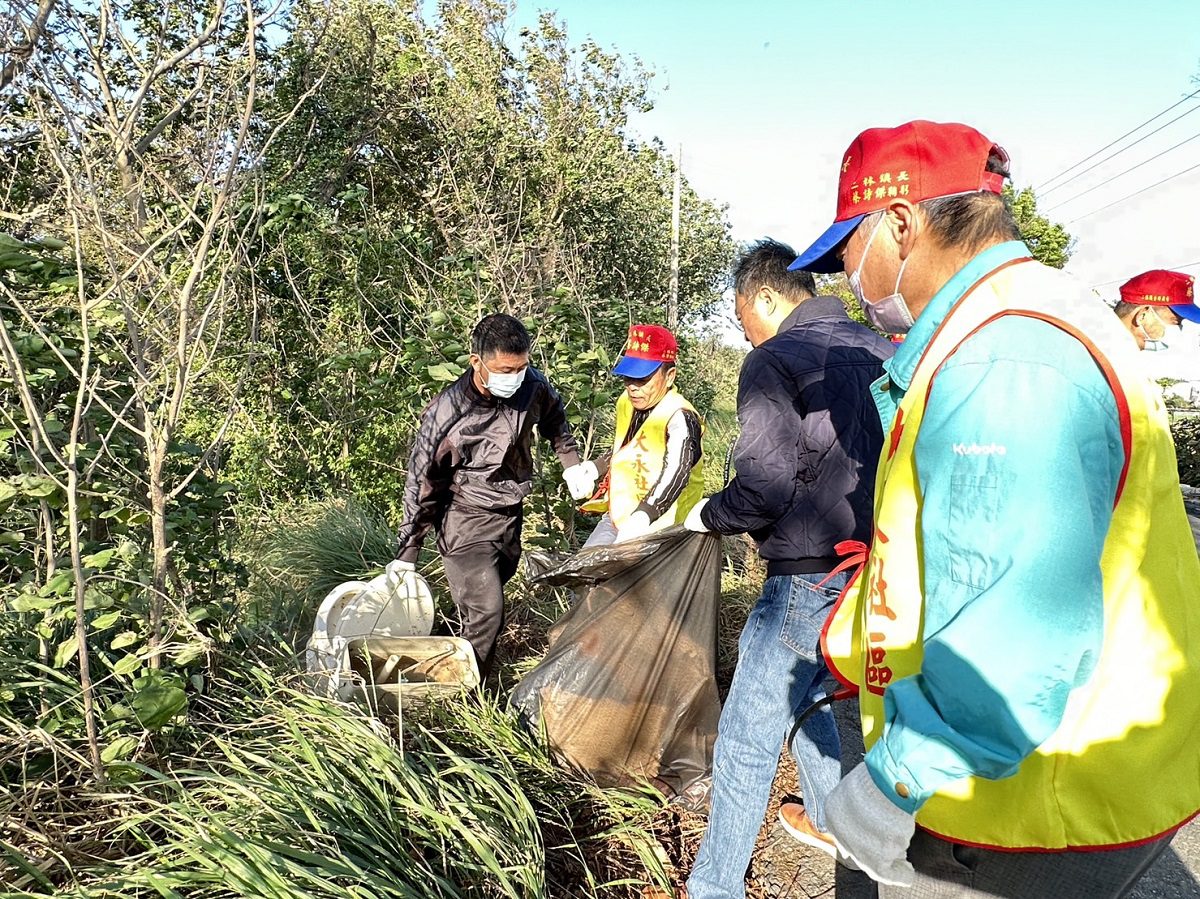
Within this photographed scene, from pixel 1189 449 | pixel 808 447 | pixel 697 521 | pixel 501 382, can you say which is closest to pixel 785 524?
pixel 808 447

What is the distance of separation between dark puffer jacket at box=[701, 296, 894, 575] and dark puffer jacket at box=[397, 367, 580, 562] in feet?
5.04

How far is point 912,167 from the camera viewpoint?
1.32 m

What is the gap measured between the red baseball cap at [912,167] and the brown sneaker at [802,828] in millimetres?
1963

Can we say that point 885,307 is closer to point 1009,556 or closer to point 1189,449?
point 1009,556

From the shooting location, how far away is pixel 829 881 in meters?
2.62

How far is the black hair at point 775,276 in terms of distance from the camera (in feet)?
8.73

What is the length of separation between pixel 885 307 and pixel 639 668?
1.73 meters

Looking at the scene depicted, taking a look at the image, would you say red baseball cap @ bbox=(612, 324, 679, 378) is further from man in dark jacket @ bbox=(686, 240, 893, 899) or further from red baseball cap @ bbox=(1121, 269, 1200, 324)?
red baseball cap @ bbox=(1121, 269, 1200, 324)

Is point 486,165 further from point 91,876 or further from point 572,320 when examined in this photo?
point 91,876

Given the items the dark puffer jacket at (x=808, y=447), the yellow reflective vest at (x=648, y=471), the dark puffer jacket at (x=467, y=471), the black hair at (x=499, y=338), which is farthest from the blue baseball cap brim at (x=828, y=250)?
the dark puffer jacket at (x=467, y=471)

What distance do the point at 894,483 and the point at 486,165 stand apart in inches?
288

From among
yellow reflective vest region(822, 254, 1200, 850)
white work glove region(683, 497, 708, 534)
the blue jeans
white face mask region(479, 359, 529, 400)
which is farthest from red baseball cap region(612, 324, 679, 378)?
yellow reflective vest region(822, 254, 1200, 850)

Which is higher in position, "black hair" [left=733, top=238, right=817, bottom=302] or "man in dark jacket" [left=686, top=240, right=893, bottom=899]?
"black hair" [left=733, top=238, right=817, bottom=302]

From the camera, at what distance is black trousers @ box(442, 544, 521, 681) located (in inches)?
141
